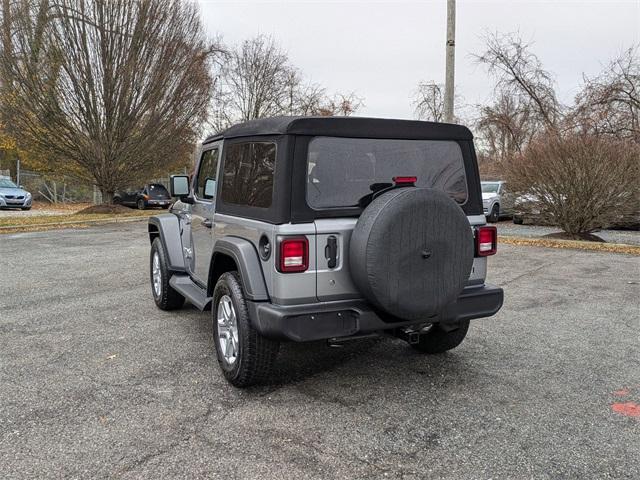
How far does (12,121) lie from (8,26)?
10.4 ft

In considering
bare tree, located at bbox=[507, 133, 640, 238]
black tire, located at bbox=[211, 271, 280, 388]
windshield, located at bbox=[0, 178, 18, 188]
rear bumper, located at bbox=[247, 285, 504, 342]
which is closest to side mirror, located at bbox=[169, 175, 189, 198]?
black tire, located at bbox=[211, 271, 280, 388]

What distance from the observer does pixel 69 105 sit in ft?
60.4

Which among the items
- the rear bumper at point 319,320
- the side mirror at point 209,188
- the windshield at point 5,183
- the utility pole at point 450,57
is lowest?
the rear bumper at point 319,320

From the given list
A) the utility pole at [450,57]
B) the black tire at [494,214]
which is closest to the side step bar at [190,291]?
the utility pole at [450,57]

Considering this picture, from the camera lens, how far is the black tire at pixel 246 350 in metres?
3.31

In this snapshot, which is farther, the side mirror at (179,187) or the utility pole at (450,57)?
the utility pole at (450,57)

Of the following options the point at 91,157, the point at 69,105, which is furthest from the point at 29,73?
the point at 91,157

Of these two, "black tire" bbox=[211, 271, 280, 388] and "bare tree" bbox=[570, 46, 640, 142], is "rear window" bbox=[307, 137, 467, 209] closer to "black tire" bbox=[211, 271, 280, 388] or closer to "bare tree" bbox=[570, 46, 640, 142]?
"black tire" bbox=[211, 271, 280, 388]

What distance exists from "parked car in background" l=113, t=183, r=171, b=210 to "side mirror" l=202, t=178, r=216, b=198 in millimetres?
21702

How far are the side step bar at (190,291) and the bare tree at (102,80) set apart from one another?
15.8m

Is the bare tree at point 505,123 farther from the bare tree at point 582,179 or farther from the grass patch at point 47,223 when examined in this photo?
the grass patch at point 47,223

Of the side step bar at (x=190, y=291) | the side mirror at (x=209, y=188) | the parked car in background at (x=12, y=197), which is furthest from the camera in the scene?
the parked car in background at (x=12, y=197)

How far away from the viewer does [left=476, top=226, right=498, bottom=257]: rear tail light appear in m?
3.77

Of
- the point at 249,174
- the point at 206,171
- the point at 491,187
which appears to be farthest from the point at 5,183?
the point at 249,174
